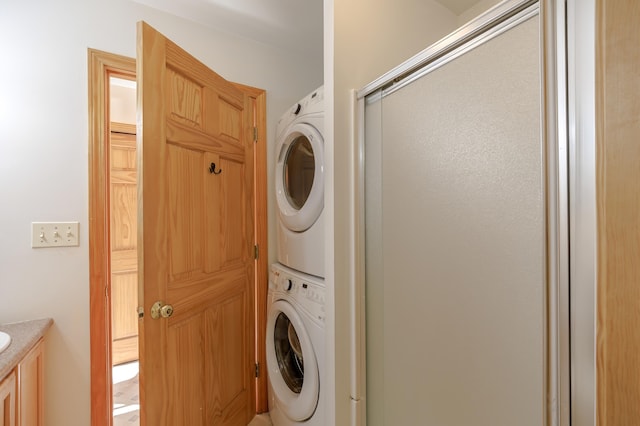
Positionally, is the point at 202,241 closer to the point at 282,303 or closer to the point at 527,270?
the point at 282,303

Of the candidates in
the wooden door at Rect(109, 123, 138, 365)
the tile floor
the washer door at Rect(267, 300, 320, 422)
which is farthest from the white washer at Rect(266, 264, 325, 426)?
the wooden door at Rect(109, 123, 138, 365)

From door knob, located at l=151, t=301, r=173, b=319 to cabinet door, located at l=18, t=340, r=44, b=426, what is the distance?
0.50 metres

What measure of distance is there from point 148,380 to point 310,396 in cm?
62

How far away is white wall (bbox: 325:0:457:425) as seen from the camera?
1.02m

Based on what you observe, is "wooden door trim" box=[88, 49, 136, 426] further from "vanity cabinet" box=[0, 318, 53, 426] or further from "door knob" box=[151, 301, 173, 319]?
"door knob" box=[151, 301, 173, 319]

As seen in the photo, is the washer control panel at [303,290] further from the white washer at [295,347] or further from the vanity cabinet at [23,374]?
the vanity cabinet at [23,374]

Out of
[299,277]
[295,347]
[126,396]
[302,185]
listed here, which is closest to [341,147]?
[302,185]

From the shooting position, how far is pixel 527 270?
566 millimetres

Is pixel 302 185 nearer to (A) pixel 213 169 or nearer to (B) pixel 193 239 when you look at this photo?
(A) pixel 213 169

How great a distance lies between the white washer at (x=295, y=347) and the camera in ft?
3.88

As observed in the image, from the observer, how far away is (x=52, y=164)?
4.32 ft

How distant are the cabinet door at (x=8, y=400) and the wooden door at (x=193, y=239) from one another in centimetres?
38

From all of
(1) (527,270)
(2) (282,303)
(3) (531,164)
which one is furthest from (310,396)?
(3) (531,164)

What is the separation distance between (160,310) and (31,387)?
0.64 metres
